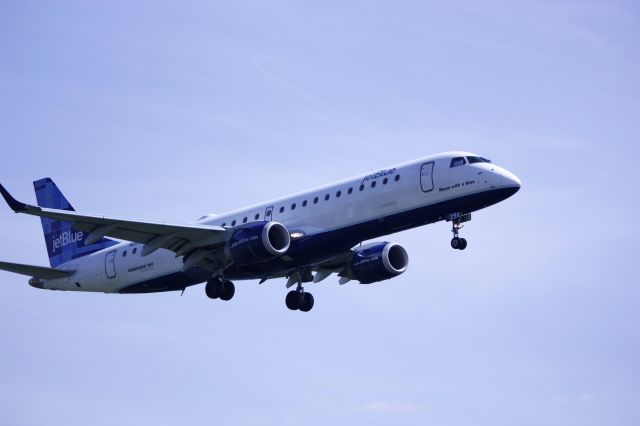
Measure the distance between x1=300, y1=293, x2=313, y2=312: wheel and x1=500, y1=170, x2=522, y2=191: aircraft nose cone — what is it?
40.8 ft

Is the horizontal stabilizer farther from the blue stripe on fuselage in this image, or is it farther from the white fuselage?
the blue stripe on fuselage

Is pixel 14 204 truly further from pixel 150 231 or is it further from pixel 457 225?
pixel 457 225

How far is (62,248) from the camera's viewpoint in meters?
59.2

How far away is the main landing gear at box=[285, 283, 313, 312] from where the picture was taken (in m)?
55.1

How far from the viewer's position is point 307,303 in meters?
55.2

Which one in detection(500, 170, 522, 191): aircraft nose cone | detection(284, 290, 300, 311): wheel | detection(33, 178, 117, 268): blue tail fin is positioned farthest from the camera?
detection(33, 178, 117, 268): blue tail fin

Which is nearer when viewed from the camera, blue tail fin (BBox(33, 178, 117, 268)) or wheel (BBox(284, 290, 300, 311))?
wheel (BBox(284, 290, 300, 311))

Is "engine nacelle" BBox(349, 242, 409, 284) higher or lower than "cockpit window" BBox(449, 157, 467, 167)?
lower

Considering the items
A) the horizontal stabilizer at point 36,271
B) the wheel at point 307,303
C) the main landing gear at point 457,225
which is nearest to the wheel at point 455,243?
the main landing gear at point 457,225

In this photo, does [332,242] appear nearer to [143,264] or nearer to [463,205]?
[463,205]

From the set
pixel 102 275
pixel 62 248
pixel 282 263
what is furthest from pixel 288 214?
pixel 62 248

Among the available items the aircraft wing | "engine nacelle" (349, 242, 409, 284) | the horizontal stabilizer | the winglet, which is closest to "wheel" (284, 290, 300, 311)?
"engine nacelle" (349, 242, 409, 284)

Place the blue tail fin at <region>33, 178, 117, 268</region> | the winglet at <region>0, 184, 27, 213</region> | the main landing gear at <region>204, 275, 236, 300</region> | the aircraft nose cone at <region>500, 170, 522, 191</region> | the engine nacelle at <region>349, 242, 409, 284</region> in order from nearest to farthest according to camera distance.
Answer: the winglet at <region>0, 184, 27, 213</region>, the aircraft nose cone at <region>500, 170, 522, 191</region>, the main landing gear at <region>204, 275, 236, 300</region>, the engine nacelle at <region>349, 242, 409, 284</region>, the blue tail fin at <region>33, 178, 117, 268</region>

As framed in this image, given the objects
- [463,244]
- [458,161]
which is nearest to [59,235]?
[458,161]
